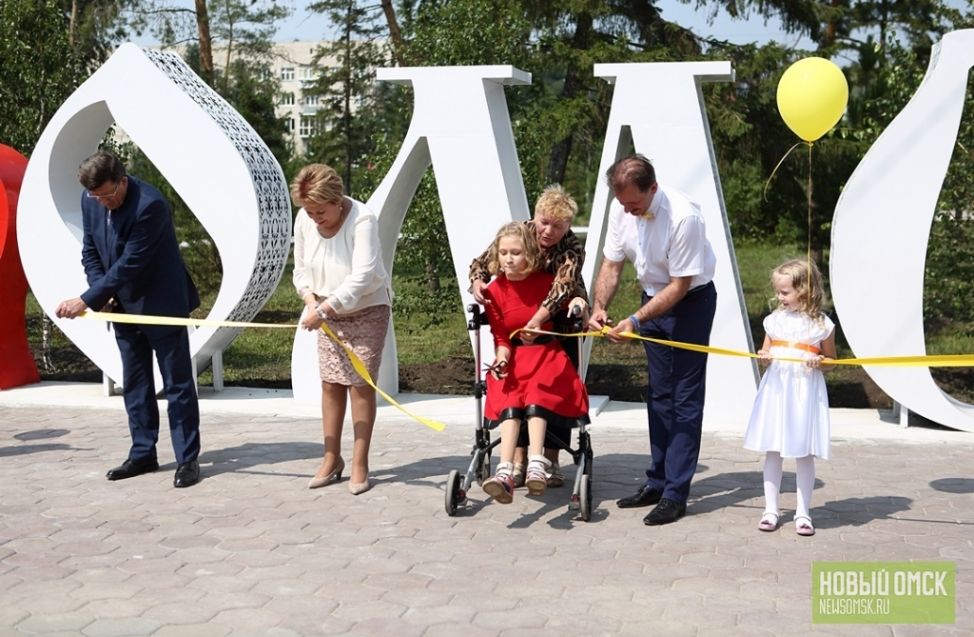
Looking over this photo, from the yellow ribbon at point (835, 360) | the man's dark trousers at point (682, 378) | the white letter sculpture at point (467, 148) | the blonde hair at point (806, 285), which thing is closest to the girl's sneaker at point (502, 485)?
the yellow ribbon at point (835, 360)

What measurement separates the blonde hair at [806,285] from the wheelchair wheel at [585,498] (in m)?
1.32

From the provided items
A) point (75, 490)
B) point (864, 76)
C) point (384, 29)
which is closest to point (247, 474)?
point (75, 490)

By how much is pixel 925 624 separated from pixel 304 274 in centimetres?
348

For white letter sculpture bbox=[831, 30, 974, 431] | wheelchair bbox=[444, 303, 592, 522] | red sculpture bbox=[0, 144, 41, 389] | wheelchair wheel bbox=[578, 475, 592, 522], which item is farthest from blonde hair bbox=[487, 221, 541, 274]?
red sculpture bbox=[0, 144, 41, 389]

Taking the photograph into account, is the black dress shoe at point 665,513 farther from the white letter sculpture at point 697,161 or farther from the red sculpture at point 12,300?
the red sculpture at point 12,300

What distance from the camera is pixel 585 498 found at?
5.80 m

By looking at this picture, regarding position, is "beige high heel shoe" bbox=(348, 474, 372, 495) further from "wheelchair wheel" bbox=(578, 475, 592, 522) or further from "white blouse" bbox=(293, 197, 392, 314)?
"wheelchair wheel" bbox=(578, 475, 592, 522)

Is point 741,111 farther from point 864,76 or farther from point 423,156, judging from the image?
point 423,156

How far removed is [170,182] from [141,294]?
104 inches

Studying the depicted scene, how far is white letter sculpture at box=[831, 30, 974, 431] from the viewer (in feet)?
25.5

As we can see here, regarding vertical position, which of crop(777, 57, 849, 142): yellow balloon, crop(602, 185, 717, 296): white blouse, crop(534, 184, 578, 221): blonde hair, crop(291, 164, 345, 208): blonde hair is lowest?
crop(602, 185, 717, 296): white blouse

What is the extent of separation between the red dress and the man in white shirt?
0.30 m

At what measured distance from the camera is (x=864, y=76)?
1605cm

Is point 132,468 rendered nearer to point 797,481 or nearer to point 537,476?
point 537,476
